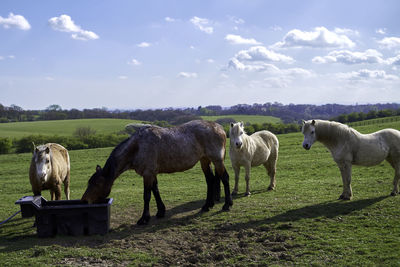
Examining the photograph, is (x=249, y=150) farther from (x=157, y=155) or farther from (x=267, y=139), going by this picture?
(x=157, y=155)

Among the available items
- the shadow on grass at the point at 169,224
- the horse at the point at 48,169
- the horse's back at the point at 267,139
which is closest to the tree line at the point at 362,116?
the horse's back at the point at 267,139

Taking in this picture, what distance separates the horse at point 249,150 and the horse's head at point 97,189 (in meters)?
3.77

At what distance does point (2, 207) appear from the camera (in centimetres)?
1041

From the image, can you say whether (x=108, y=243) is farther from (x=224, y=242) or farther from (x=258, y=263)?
(x=258, y=263)

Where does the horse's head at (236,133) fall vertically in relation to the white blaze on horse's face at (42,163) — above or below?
above

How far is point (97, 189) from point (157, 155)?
1.58 meters

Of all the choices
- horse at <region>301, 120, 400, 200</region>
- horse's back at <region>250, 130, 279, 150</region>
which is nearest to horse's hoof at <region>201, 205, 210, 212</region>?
horse at <region>301, 120, 400, 200</region>

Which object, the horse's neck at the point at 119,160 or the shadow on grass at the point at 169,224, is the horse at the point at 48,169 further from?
the horse's neck at the point at 119,160

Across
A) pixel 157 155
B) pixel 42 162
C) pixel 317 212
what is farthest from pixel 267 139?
pixel 42 162

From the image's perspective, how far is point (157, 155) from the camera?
773cm

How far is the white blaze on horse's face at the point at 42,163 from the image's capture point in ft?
24.6

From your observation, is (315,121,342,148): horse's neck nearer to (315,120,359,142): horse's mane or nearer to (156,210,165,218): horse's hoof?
(315,120,359,142): horse's mane

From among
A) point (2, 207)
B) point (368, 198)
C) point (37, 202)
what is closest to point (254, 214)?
point (368, 198)

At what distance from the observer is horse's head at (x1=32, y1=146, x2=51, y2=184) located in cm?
752
